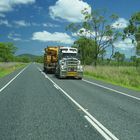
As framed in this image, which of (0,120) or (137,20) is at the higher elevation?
(137,20)

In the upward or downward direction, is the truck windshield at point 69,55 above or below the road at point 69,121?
above

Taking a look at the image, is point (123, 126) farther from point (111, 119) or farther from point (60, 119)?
point (60, 119)

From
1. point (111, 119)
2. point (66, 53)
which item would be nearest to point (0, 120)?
point (111, 119)

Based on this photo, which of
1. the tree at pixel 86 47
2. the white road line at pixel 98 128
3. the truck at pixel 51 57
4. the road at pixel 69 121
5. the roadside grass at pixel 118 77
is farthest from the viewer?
the tree at pixel 86 47

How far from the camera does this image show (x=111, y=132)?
27.5 ft

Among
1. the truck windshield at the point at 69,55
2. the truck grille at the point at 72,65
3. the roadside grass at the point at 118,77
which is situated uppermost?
A: the truck windshield at the point at 69,55

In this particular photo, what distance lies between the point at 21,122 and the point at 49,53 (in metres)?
38.6

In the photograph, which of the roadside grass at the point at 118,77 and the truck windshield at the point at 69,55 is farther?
the truck windshield at the point at 69,55

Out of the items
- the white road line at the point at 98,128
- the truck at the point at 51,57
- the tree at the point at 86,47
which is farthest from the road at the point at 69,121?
the tree at the point at 86,47

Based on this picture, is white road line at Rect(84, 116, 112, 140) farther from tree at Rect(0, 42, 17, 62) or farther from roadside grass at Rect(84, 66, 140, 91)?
tree at Rect(0, 42, 17, 62)

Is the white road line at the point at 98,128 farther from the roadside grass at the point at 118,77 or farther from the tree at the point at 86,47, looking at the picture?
the tree at the point at 86,47

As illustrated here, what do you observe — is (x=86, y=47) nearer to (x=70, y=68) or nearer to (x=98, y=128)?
(x=70, y=68)

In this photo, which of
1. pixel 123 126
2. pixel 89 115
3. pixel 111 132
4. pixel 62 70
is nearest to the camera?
pixel 111 132

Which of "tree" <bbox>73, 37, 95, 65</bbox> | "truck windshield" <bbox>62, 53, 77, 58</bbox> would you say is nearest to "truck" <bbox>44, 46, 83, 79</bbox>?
"truck windshield" <bbox>62, 53, 77, 58</bbox>
